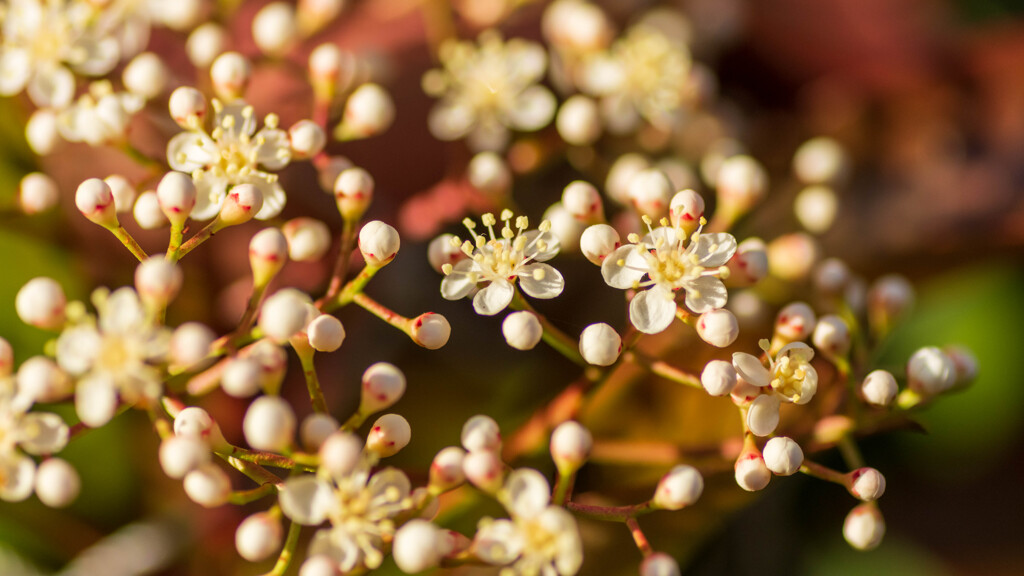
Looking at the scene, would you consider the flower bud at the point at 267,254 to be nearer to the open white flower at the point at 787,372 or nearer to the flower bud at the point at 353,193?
the flower bud at the point at 353,193

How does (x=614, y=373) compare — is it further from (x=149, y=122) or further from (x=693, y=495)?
(x=149, y=122)

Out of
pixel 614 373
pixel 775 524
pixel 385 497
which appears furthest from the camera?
pixel 775 524

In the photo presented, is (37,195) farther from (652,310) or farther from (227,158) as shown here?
(652,310)

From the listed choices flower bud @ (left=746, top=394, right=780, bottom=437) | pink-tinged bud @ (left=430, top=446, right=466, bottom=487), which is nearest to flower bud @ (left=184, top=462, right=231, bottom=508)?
pink-tinged bud @ (left=430, top=446, right=466, bottom=487)

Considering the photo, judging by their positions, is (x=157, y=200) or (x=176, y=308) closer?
(x=157, y=200)

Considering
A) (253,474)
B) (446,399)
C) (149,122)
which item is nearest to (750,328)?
(446,399)

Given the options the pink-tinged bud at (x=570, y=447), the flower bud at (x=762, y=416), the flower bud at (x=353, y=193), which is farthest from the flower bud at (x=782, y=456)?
the flower bud at (x=353, y=193)

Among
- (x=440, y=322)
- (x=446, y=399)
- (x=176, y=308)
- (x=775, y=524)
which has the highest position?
(x=440, y=322)
